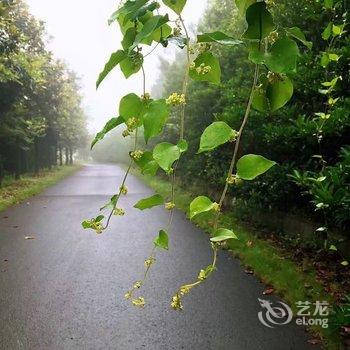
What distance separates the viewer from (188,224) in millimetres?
9500

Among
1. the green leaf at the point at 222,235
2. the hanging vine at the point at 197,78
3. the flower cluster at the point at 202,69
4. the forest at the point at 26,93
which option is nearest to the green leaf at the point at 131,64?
the hanging vine at the point at 197,78

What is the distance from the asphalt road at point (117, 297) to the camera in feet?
13.0

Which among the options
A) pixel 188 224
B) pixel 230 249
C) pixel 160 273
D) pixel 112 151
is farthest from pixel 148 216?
pixel 112 151

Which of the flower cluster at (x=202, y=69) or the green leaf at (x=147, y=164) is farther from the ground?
the flower cluster at (x=202, y=69)

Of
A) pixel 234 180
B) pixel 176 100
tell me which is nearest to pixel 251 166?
pixel 234 180

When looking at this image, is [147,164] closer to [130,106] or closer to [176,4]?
[130,106]

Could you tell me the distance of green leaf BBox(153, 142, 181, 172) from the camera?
55cm

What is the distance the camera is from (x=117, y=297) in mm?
5008

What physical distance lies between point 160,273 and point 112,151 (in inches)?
2430

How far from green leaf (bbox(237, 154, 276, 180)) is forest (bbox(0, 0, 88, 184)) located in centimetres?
1163

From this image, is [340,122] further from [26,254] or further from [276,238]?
[26,254]
